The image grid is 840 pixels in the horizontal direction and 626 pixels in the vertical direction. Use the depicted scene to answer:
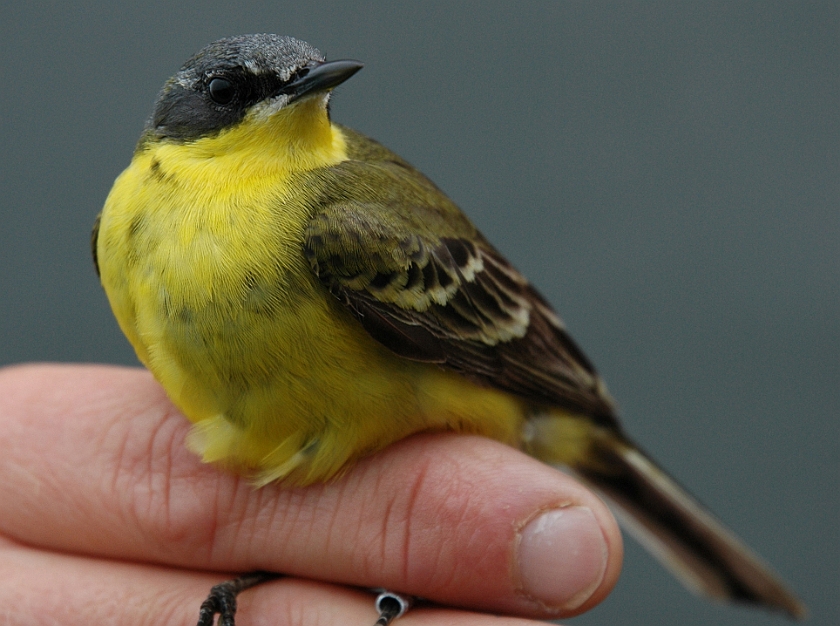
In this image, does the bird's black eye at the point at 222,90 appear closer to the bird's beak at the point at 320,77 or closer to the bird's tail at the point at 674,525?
the bird's beak at the point at 320,77

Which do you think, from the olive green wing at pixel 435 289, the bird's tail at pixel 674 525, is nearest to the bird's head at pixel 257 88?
the olive green wing at pixel 435 289

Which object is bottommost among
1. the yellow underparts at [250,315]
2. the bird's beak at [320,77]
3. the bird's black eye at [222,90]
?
the yellow underparts at [250,315]

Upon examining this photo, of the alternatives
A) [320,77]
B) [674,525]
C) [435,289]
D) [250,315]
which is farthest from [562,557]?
[320,77]

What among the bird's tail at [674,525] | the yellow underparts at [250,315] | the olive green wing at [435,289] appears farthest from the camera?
the bird's tail at [674,525]

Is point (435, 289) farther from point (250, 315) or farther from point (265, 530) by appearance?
point (265, 530)

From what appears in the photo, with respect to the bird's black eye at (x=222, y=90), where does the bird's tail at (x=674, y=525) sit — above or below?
below

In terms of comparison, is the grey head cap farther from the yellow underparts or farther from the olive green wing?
the olive green wing
